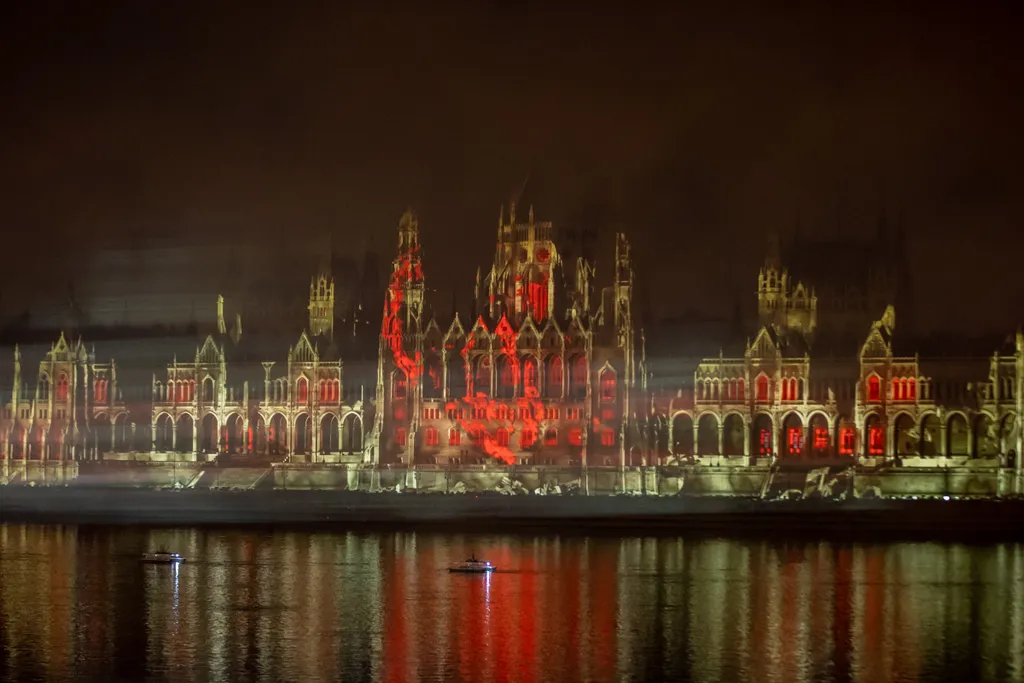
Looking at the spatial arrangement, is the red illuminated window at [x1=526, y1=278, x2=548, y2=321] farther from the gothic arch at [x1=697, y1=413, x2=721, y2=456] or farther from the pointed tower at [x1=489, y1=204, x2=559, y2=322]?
the gothic arch at [x1=697, y1=413, x2=721, y2=456]

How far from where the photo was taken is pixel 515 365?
3947 cm

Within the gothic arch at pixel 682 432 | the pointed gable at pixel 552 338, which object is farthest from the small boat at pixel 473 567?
the pointed gable at pixel 552 338

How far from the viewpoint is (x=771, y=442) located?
3769cm

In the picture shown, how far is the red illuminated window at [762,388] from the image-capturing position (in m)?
37.6

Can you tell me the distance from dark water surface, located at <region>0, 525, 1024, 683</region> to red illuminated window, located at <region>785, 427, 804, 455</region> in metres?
5.97

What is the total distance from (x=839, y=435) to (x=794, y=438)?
3.90 ft

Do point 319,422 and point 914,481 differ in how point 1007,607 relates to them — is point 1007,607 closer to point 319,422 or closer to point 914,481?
point 914,481

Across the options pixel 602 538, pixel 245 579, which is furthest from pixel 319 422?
pixel 245 579

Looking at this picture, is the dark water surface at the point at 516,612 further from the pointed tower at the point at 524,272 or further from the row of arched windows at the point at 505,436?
the pointed tower at the point at 524,272

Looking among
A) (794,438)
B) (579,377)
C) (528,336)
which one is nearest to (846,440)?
(794,438)

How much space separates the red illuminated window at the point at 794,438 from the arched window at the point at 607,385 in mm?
4511

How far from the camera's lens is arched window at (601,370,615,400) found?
127 ft

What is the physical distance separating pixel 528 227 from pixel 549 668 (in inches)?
913

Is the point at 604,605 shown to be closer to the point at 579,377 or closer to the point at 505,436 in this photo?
the point at 505,436
